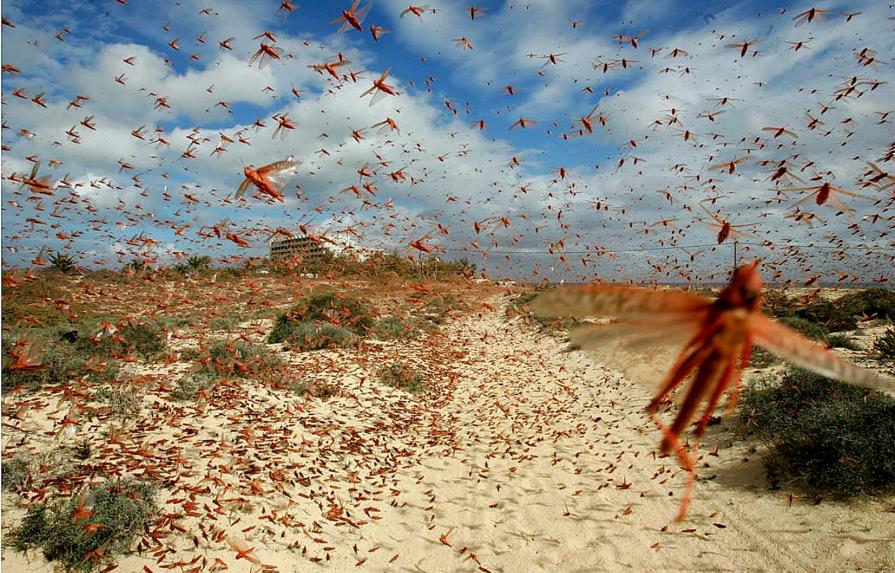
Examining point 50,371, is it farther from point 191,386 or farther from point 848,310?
point 848,310

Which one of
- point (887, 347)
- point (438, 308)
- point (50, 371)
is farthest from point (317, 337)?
point (887, 347)

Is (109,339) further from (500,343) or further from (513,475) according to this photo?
(500,343)

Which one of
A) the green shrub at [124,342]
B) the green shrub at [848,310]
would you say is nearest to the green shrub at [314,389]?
the green shrub at [124,342]

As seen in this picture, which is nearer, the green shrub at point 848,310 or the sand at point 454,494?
the sand at point 454,494

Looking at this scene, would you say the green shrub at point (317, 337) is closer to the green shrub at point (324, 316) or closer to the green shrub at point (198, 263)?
the green shrub at point (324, 316)

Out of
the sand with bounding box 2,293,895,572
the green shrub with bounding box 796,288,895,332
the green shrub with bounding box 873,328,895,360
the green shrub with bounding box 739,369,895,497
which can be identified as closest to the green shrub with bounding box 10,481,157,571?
the sand with bounding box 2,293,895,572

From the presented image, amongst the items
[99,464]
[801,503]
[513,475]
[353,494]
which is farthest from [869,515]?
[99,464]
